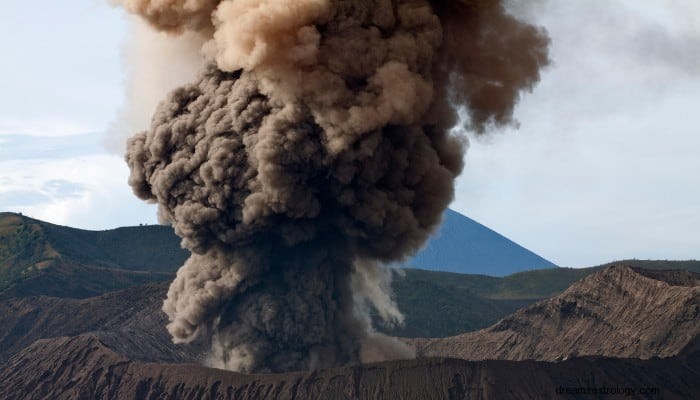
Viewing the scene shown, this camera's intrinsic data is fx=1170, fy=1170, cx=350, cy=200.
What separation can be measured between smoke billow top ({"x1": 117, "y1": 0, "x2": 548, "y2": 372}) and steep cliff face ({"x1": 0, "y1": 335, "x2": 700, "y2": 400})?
193 cm

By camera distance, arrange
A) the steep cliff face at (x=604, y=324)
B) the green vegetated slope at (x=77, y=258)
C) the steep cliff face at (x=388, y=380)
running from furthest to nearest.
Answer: the green vegetated slope at (x=77, y=258) → the steep cliff face at (x=604, y=324) → the steep cliff face at (x=388, y=380)

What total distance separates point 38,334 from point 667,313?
4277cm

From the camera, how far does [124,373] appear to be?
191ft

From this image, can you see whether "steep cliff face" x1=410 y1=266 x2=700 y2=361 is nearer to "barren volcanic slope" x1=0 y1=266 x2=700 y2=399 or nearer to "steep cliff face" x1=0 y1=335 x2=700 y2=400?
"barren volcanic slope" x1=0 y1=266 x2=700 y2=399

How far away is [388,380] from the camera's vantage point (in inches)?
2053

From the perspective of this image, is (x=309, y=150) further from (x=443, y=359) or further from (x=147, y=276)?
(x=147, y=276)

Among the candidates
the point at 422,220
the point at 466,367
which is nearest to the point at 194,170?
the point at 422,220

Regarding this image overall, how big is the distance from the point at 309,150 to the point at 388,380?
11.0 meters

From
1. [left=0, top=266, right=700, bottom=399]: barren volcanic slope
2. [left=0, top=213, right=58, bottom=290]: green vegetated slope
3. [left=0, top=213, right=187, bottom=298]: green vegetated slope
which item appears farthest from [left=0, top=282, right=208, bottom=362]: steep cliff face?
[left=0, top=213, right=58, bottom=290]: green vegetated slope

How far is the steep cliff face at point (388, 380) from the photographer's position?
51531 millimetres

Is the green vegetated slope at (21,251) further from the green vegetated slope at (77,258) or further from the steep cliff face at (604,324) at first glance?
the steep cliff face at (604,324)

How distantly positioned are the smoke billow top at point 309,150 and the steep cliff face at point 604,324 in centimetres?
1674

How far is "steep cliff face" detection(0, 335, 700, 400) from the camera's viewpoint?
51.5m

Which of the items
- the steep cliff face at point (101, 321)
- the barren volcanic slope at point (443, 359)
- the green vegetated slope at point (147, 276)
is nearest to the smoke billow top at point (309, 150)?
the barren volcanic slope at point (443, 359)
